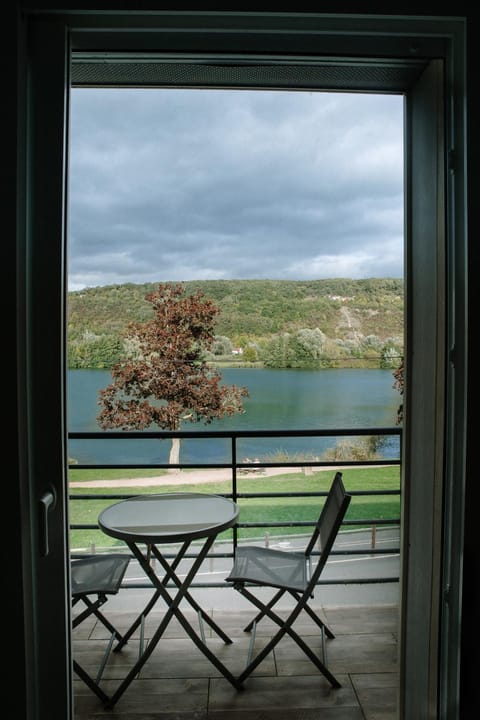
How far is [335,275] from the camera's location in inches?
229

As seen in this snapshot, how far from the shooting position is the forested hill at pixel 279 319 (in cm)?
570

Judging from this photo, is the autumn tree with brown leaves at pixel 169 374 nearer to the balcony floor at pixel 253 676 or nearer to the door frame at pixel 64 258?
the balcony floor at pixel 253 676

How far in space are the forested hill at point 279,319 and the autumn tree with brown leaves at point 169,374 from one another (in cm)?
15

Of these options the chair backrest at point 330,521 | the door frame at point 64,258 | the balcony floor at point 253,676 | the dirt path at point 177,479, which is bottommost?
the dirt path at point 177,479

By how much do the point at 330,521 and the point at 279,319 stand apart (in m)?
4.20

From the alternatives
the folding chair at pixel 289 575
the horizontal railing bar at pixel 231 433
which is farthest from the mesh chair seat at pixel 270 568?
the horizontal railing bar at pixel 231 433

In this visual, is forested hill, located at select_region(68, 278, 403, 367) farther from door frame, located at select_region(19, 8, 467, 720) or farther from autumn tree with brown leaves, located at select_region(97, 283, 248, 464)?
door frame, located at select_region(19, 8, 467, 720)

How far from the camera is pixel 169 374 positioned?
19.8 feet

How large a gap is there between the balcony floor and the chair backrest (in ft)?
1.42

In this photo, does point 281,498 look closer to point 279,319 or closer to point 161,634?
point 279,319

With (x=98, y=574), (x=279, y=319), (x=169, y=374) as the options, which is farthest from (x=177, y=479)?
(x=98, y=574)
